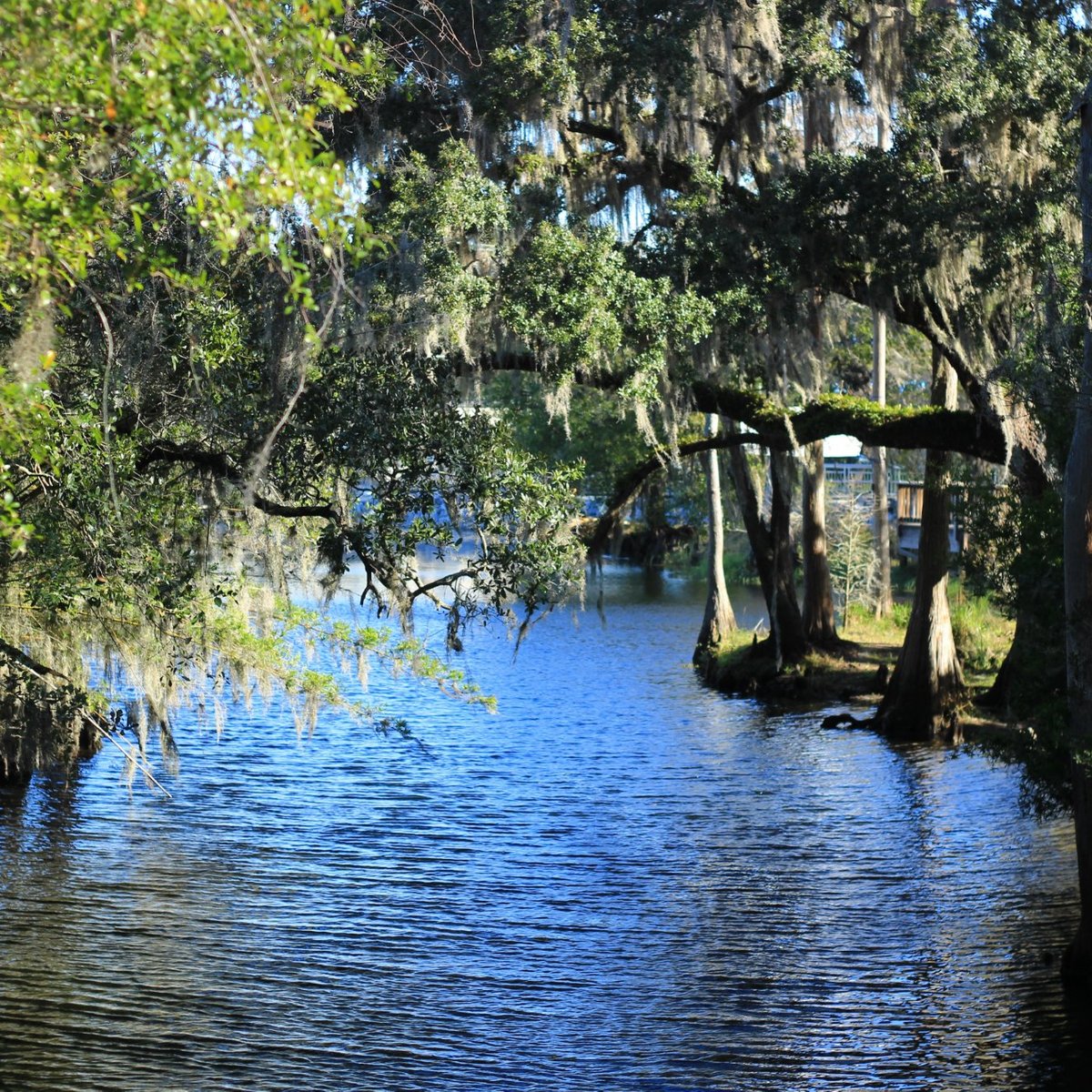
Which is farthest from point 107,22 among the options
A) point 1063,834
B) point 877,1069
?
point 1063,834

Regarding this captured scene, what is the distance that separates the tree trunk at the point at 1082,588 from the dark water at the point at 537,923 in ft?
4.62

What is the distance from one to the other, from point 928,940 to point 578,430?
1259 inches

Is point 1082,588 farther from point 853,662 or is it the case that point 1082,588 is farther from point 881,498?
point 881,498

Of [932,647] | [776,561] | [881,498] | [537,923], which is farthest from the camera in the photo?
[881,498]

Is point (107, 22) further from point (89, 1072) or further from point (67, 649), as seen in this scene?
point (67, 649)

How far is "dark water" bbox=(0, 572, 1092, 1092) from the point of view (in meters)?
9.34

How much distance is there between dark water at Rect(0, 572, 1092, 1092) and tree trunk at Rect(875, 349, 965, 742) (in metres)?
0.78

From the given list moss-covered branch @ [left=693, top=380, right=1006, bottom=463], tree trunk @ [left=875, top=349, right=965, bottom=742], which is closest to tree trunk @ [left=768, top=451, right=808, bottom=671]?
tree trunk @ [left=875, top=349, right=965, bottom=742]

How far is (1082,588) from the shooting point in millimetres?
9484

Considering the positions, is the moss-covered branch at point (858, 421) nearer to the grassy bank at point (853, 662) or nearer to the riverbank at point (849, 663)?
the riverbank at point (849, 663)

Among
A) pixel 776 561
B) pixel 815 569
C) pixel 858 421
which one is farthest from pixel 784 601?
pixel 858 421

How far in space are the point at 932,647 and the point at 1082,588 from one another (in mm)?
10355

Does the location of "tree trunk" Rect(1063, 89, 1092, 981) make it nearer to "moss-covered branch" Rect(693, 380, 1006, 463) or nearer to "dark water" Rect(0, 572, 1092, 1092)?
"dark water" Rect(0, 572, 1092, 1092)

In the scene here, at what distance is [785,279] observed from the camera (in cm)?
1441
